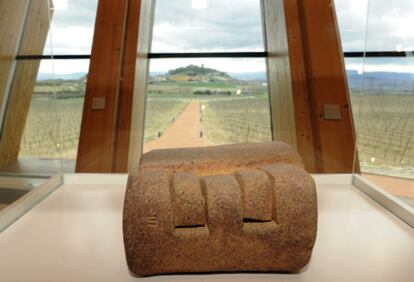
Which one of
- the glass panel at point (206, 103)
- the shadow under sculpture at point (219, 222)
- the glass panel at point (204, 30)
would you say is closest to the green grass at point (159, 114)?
the glass panel at point (206, 103)

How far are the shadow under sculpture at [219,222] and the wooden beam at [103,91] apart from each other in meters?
0.91

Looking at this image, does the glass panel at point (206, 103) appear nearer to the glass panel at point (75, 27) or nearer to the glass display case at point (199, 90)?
the glass display case at point (199, 90)

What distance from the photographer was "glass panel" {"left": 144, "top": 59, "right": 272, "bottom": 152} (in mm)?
1602

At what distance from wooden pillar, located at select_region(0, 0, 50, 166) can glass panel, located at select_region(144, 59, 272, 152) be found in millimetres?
555

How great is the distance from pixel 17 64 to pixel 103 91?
0.39 m

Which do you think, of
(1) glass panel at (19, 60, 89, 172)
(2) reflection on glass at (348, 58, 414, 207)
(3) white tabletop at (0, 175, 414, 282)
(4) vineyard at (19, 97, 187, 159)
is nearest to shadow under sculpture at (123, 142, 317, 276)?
(3) white tabletop at (0, 175, 414, 282)

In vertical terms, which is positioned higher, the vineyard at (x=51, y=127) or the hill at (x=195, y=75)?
the hill at (x=195, y=75)

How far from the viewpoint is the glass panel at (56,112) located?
1.70 metres

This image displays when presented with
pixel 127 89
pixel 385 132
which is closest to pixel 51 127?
pixel 127 89

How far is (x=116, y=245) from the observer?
3.05 ft

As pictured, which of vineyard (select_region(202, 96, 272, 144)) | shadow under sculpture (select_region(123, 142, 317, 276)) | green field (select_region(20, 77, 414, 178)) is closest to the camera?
shadow under sculpture (select_region(123, 142, 317, 276))

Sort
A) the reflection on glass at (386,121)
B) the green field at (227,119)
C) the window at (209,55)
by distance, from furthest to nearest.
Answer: the window at (209,55), the green field at (227,119), the reflection on glass at (386,121)

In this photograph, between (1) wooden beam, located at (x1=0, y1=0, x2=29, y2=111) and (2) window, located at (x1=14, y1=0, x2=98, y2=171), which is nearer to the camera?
(1) wooden beam, located at (x1=0, y1=0, x2=29, y2=111)

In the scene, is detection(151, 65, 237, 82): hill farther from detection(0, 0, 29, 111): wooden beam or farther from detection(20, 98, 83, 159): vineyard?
detection(0, 0, 29, 111): wooden beam
